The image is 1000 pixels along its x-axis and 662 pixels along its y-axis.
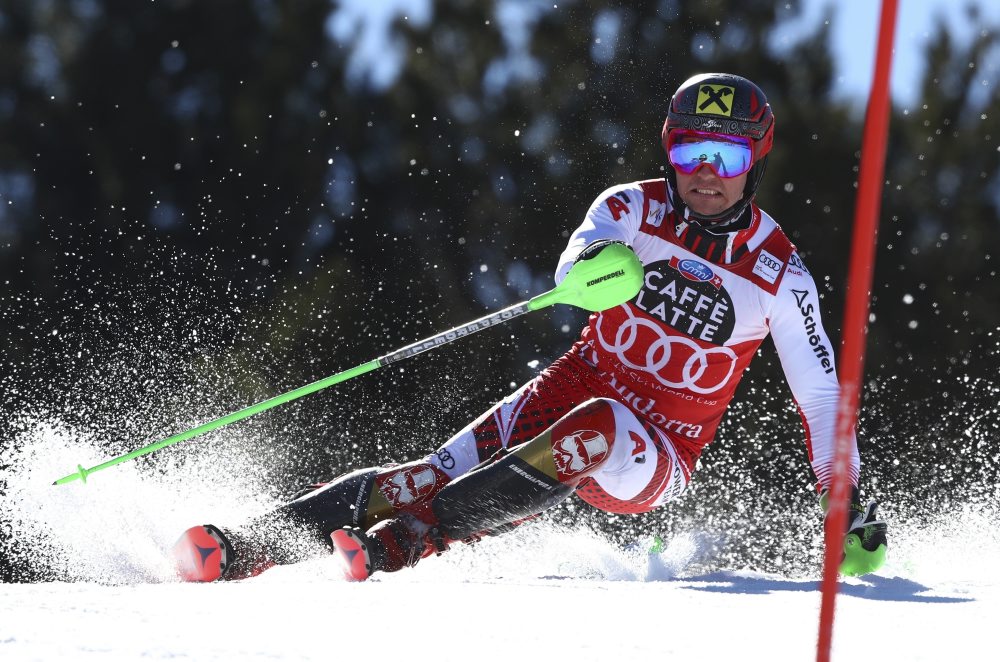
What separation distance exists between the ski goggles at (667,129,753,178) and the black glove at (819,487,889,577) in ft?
3.57

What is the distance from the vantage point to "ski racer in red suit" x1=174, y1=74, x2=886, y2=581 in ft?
11.1

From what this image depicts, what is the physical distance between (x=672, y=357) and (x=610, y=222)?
1.64ft

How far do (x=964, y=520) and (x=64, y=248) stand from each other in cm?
Result: 1054

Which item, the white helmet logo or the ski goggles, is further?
the ski goggles

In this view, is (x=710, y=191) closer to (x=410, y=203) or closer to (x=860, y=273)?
(x=860, y=273)

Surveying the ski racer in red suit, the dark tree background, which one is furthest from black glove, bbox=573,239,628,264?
the dark tree background

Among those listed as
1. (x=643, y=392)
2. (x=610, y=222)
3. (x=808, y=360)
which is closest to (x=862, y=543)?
(x=808, y=360)

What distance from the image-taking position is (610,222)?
3.70 meters

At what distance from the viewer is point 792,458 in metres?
11.2

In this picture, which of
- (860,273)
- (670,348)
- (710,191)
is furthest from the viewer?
(670,348)

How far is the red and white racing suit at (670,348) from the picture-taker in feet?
11.8

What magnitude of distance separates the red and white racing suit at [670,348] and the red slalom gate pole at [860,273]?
1789 millimetres

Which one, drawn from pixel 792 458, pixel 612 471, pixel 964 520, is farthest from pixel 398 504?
pixel 792 458

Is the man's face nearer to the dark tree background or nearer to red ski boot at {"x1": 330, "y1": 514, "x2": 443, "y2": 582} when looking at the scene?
red ski boot at {"x1": 330, "y1": 514, "x2": 443, "y2": 582}
